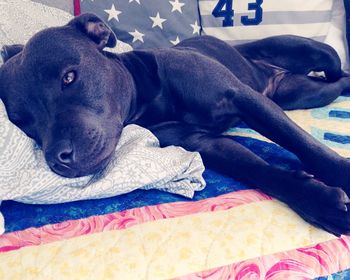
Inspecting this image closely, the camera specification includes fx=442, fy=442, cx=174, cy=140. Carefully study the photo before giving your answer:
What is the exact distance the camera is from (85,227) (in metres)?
1.22

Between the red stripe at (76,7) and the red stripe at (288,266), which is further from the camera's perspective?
the red stripe at (76,7)

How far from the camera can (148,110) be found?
5.92ft

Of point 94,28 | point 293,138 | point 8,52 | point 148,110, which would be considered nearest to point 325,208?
point 293,138

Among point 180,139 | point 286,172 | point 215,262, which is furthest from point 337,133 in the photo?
point 215,262

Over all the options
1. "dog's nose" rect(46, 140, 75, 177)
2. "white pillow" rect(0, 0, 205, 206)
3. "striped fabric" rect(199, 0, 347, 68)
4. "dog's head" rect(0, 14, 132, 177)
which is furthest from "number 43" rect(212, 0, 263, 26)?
"dog's nose" rect(46, 140, 75, 177)

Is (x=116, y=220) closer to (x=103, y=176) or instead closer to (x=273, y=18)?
(x=103, y=176)

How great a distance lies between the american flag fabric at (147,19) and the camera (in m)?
2.37

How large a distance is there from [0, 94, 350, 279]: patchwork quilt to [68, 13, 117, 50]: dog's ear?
0.68 m

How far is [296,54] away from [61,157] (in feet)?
5.10

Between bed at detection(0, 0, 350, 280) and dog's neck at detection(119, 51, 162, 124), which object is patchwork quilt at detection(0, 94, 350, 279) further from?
dog's neck at detection(119, 51, 162, 124)

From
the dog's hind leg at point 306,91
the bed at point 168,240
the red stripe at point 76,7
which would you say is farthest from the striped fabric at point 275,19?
the bed at point 168,240

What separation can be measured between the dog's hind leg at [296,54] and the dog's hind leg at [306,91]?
0.18ft

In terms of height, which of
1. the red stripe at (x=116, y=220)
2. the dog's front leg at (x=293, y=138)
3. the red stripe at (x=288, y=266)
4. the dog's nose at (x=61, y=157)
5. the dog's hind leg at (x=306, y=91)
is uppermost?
the dog's nose at (x=61, y=157)

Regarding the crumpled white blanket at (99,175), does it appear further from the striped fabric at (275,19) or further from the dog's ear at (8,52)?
the striped fabric at (275,19)
